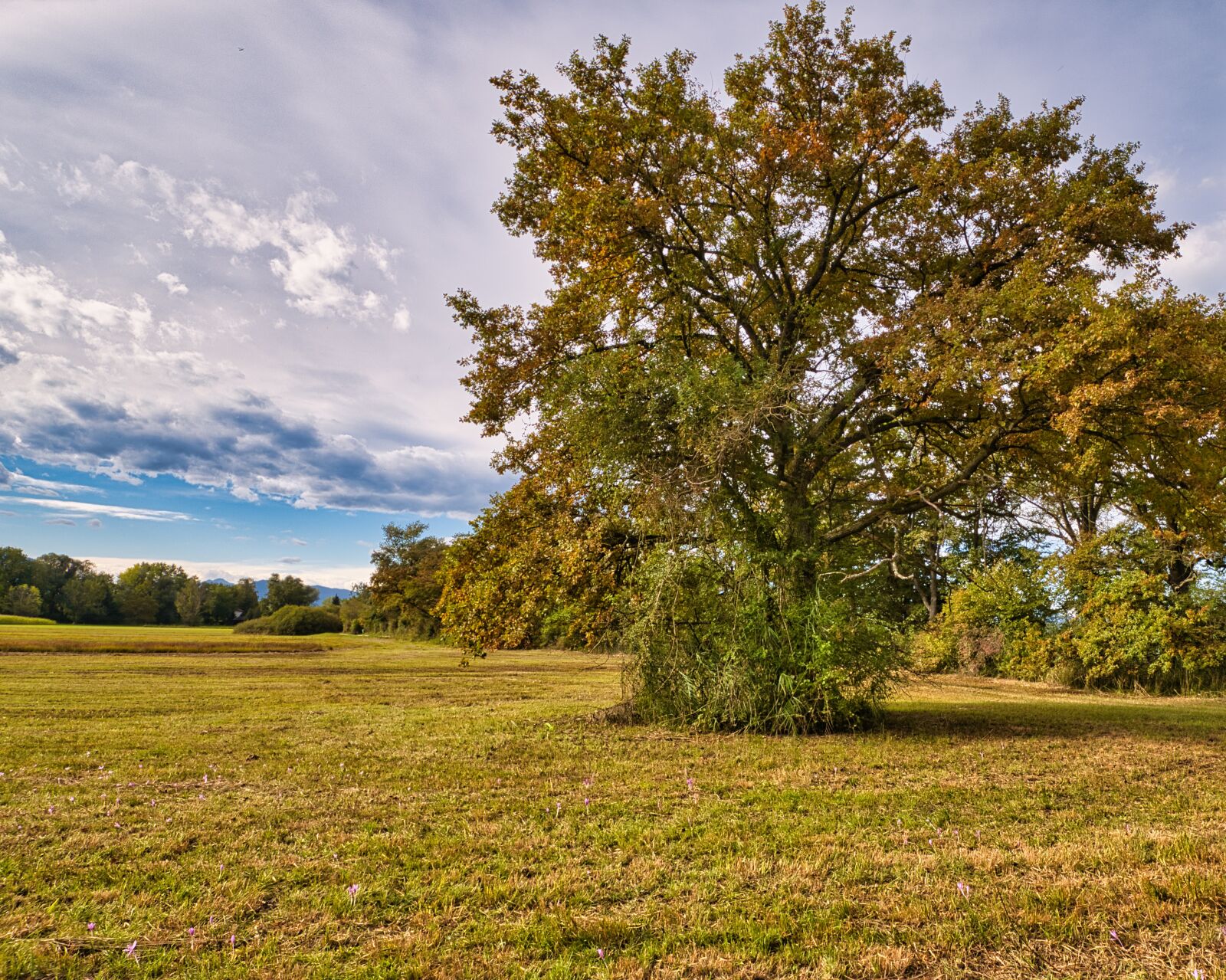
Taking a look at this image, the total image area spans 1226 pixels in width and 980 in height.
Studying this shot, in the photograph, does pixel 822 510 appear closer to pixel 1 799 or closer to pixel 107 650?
pixel 1 799

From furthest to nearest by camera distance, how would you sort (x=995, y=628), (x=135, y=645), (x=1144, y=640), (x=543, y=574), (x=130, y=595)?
(x=130, y=595) < (x=135, y=645) < (x=995, y=628) < (x=1144, y=640) < (x=543, y=574)

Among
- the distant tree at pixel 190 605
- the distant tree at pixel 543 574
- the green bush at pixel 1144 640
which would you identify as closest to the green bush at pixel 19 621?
the distant tree at pixel 190 605

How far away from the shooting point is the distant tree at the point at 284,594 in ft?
267

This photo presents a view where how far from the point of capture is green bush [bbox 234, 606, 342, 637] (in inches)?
2295

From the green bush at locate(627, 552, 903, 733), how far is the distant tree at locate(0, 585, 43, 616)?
304ft

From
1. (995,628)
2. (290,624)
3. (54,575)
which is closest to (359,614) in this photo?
(290,624)

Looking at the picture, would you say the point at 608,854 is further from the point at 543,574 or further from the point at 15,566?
the point at 15,566

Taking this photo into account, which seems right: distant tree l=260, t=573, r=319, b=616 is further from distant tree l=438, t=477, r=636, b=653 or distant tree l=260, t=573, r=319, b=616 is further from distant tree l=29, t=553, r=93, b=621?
distant tree l=438, t=477, r=636, b=653

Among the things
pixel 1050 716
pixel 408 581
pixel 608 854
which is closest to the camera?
pixel 608 854

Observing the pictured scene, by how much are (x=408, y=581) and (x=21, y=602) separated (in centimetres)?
5660

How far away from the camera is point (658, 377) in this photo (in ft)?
36.0

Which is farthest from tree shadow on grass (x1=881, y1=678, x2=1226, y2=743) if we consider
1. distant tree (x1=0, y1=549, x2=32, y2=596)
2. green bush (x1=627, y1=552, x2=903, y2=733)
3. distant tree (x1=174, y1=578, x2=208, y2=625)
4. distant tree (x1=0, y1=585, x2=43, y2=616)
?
distant tree (x1=0, y1=549, x2=32, y2=596)

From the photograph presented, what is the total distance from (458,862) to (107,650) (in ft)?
120

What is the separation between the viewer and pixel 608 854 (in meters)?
4.93
